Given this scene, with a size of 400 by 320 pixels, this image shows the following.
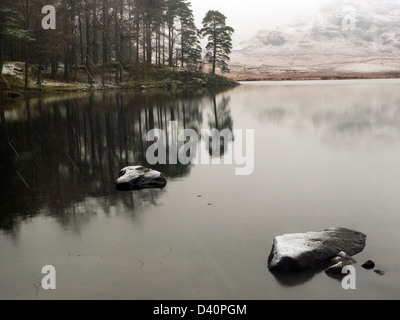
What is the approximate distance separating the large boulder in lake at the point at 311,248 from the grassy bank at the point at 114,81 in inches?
1797

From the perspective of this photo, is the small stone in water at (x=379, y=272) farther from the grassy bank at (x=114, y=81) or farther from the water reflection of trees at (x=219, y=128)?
the grassy bank at (x=114, y=81)

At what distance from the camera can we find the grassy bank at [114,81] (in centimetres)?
5118

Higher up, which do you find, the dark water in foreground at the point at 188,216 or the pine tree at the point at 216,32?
the pine tree at the point at 216,32

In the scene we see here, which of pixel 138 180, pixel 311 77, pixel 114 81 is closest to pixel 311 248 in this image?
pixel 138 180

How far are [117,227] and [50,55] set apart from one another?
4897 cm

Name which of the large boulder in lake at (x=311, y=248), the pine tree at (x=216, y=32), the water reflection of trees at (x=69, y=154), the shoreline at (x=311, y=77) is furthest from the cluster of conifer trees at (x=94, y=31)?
the large boulder in lake at (x=311, y=248)

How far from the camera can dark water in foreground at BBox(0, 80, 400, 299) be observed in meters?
6.56

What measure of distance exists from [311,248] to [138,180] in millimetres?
6230

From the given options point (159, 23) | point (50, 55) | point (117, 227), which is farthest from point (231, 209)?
point (159, 23)

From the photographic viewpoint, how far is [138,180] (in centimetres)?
1210

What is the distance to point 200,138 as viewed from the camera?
2122cm

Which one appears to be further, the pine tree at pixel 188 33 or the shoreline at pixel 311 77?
the shoreline at pixel 311 77

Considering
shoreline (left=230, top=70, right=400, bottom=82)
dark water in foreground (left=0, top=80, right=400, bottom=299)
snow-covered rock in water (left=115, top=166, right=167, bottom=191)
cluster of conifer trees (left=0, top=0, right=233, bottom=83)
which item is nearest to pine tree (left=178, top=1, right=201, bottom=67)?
cluster of conifer trees (left=0, top=0, right=233, bottom=83)

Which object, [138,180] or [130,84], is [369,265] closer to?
[138,180]
